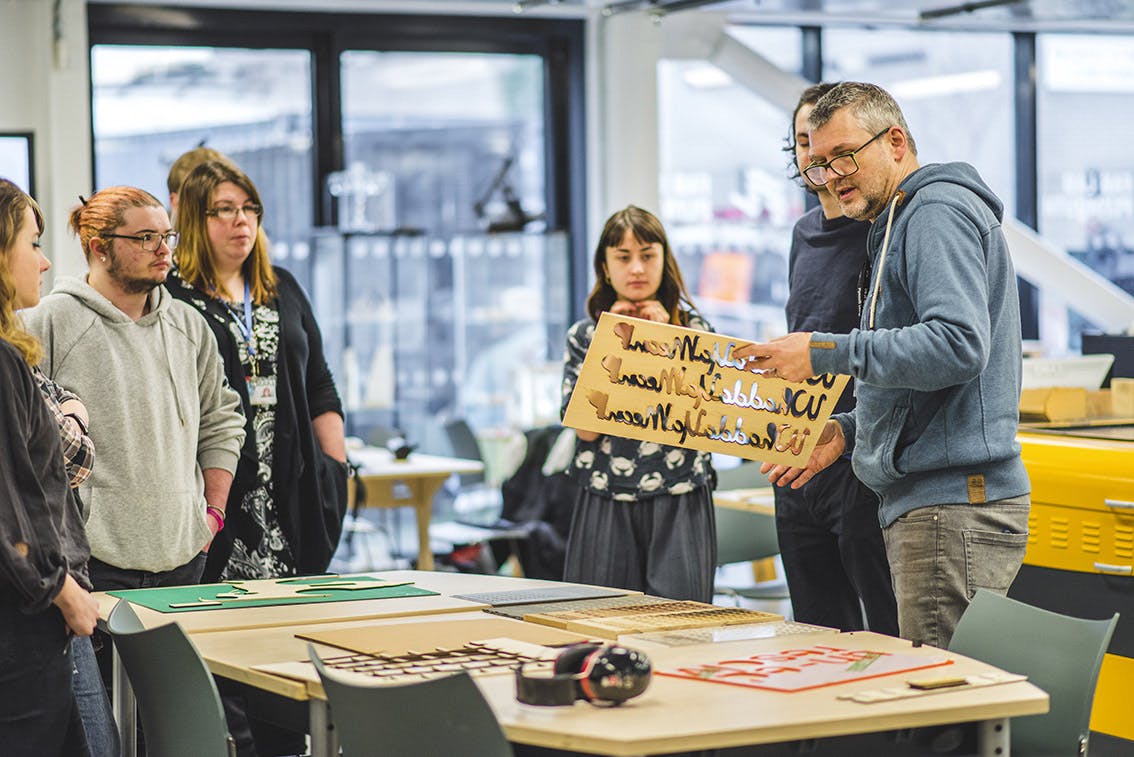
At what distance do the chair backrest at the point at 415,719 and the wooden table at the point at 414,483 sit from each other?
5.26 meters

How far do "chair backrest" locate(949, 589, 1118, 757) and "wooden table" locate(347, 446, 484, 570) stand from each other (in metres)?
Result: 4.97

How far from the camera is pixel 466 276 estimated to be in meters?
9.63

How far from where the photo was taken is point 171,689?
268 cm

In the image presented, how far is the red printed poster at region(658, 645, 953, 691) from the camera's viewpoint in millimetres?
2385

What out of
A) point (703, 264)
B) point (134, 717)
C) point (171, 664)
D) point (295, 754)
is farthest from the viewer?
point (703, 264)

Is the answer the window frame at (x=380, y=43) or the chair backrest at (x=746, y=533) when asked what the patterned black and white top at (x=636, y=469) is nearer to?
the chair backrest at (x=746, y=533)

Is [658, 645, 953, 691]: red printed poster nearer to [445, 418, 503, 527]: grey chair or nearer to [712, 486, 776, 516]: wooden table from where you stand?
[712, 486, 776, 516]: wooden table

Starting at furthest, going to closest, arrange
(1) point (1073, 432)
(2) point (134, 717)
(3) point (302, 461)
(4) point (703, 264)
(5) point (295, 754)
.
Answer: (4) point (703, 264)
(1) point (1073, 432)
(3) point (302, 461)
(5) point (295, 754)
(2) point (134, 717)

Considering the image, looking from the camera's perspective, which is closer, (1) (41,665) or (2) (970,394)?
(1) (41,665)

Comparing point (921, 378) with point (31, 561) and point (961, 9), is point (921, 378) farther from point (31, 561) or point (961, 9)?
point (961, 9)

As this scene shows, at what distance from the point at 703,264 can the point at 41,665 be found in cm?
786

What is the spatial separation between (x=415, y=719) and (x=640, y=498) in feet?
6.19

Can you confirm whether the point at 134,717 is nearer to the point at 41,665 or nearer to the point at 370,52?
the point at 41,665

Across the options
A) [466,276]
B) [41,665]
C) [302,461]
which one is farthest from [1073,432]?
[466,276]
